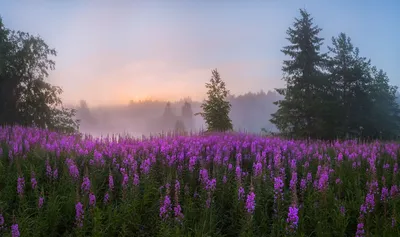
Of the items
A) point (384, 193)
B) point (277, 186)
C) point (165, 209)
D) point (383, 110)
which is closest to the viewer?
point (165, 209)

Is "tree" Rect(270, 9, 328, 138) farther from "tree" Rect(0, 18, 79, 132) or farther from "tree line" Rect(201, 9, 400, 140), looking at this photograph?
"tree" Rect(0, 18, 79, 132)

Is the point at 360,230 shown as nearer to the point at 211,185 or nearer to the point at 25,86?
the point at 211,185

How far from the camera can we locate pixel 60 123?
29.0m

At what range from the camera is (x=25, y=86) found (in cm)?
2677

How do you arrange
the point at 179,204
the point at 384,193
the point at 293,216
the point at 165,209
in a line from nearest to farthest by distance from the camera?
the point at 293,216 → the point at 165,209 → the point at 179,204 → the point at 384,193

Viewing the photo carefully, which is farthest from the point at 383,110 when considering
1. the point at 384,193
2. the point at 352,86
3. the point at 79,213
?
the point at 79,213

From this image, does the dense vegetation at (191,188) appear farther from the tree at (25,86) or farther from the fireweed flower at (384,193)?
the tree at (25,86)

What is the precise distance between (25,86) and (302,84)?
75.2 ft

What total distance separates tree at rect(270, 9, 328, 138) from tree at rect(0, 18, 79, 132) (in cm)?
1879

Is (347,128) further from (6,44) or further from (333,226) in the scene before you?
(6,44)

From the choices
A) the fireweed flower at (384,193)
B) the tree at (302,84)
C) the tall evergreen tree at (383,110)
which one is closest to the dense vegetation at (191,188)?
the fireweed flower at (384,193)

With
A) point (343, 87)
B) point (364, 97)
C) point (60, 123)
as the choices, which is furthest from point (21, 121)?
point (364, 97)

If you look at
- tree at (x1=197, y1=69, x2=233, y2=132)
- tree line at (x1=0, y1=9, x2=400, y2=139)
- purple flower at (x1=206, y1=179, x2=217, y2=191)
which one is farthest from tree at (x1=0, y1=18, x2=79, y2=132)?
purple flower at (x1=206, y1=179, x2=217, y2=191)

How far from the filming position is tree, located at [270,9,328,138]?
A: 2580 cm
